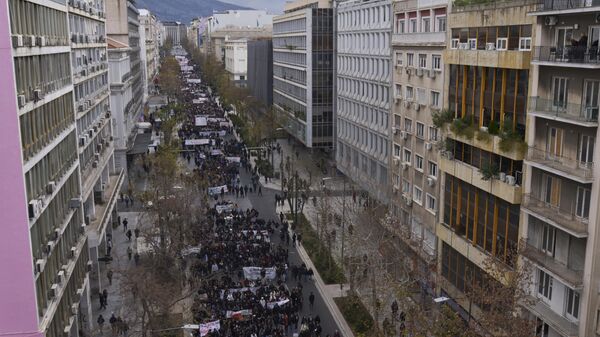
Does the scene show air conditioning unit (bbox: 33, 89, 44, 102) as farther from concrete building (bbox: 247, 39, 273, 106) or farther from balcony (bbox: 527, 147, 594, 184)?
concrete building (bbox: 247, 39, 273, 106)

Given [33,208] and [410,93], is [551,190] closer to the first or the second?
[410,93]

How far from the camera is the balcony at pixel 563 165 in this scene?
24266mm

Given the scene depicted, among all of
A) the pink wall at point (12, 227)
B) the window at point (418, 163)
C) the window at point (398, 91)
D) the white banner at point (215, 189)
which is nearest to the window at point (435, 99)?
the window at point (418, 163)

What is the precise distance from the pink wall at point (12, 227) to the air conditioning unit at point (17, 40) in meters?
0.66

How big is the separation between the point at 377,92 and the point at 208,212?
17079 millimetres

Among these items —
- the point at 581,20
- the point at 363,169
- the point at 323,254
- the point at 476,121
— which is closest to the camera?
the point at 581,20

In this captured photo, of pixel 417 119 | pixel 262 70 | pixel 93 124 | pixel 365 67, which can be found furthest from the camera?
pixel 262 70

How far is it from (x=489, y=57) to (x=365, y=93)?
29.6m

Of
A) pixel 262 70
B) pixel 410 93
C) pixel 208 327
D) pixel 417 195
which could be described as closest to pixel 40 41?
pixel 208 327

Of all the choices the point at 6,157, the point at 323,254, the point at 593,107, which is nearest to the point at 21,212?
the point at 6,157

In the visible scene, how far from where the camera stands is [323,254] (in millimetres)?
44375

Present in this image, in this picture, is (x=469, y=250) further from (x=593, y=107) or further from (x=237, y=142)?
(x=237, y=142)

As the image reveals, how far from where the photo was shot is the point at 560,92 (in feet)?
86.2

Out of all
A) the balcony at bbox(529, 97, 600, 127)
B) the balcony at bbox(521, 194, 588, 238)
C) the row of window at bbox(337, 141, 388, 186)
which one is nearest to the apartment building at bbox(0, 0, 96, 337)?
the balcony at bbox(521, 194, 588, 238)
